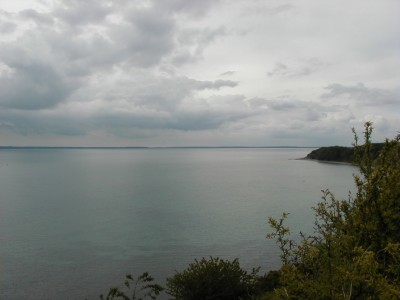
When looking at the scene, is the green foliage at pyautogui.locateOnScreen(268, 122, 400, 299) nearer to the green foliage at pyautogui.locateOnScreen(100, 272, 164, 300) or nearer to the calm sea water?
the green foliage at pyautogui.locateOnScreen(100, 272, 164, 300)

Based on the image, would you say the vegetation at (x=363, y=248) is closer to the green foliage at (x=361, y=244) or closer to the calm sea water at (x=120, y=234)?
the green foliage at (x=361, y=244)

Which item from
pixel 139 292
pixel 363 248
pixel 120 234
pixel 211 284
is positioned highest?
pixel 363 248

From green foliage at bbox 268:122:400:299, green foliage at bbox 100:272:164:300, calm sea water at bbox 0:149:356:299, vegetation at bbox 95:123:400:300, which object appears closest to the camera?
vegetation at bbox 95:123:400:300

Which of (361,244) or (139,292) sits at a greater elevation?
(361,244)

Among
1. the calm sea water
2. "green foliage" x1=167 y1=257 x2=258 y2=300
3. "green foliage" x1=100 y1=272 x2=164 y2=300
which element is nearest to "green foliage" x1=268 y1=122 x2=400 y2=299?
"green foliage" x1=100 y1=272 x2=164 y2=300

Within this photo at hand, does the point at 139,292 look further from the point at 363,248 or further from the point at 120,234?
the point at 363,248

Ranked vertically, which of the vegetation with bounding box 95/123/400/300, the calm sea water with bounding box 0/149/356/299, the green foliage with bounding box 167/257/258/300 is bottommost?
the calm sea water with bounding box 0/149/356/299

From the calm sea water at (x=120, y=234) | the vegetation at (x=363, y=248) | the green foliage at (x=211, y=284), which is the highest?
the vegetation at (x=363, y=248)

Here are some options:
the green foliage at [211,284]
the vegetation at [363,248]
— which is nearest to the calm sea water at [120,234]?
the green foliage at [211,284]

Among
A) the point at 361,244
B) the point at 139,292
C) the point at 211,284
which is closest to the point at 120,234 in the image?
the point at 139,292

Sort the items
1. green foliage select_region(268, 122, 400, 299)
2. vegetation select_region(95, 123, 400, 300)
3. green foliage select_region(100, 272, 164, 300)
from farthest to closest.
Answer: green foliage select_region(100, 272, 164, 300) < green foliage select_region(268, 122, 400, 299) < vegetation select_region(95, 123, 400, 300)

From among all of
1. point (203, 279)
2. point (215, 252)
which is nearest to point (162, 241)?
point (215, 252)

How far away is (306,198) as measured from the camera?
69250mm

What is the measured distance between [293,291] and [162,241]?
102 feet
